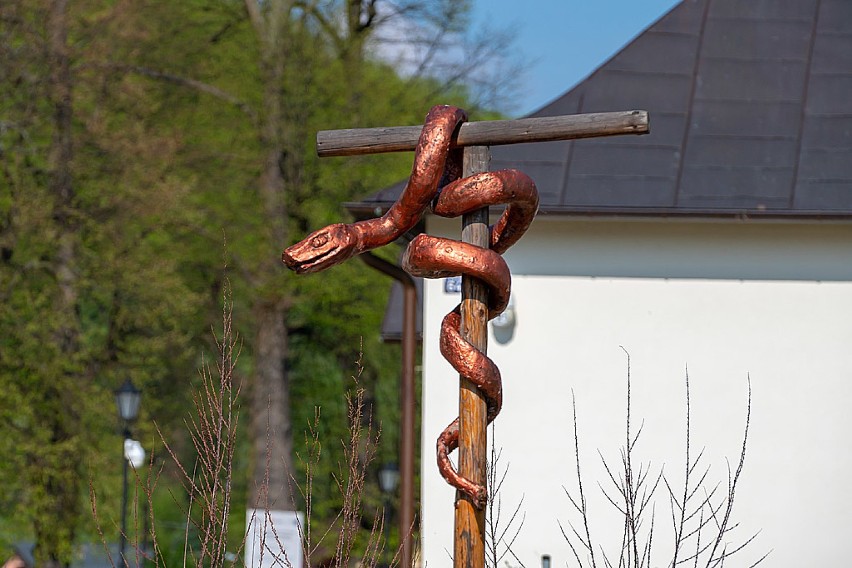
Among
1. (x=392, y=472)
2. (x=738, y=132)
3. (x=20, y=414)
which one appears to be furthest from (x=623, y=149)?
(x=392, y=472)

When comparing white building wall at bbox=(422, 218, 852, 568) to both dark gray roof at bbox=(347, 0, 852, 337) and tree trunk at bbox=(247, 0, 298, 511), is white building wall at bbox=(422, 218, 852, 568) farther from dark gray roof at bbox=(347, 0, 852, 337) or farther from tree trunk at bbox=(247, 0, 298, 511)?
tree trunk at bbox=(247, 0, 298, 511)

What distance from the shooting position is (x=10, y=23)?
18.1 meters

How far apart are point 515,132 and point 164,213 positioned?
15724 mm

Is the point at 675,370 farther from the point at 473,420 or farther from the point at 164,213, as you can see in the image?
the point at 164,213

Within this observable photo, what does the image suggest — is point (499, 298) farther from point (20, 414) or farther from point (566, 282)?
point (20, 414)

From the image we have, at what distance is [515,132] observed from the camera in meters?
4.76

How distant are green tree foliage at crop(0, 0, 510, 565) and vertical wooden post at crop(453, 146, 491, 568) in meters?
12.5

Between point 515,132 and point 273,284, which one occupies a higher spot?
point 273,284

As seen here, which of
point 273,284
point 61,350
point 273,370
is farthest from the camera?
point 273,370

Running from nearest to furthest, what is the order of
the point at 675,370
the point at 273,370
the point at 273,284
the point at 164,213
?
the point at 675,370 → the point at 164,213 → the point at 273,284 → the point at 273,370

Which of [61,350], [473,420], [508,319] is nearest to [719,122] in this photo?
[508,319]

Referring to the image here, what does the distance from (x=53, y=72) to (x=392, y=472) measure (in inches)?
328

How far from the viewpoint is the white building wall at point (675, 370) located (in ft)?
30.0

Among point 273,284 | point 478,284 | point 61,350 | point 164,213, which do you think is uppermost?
point 164,213
